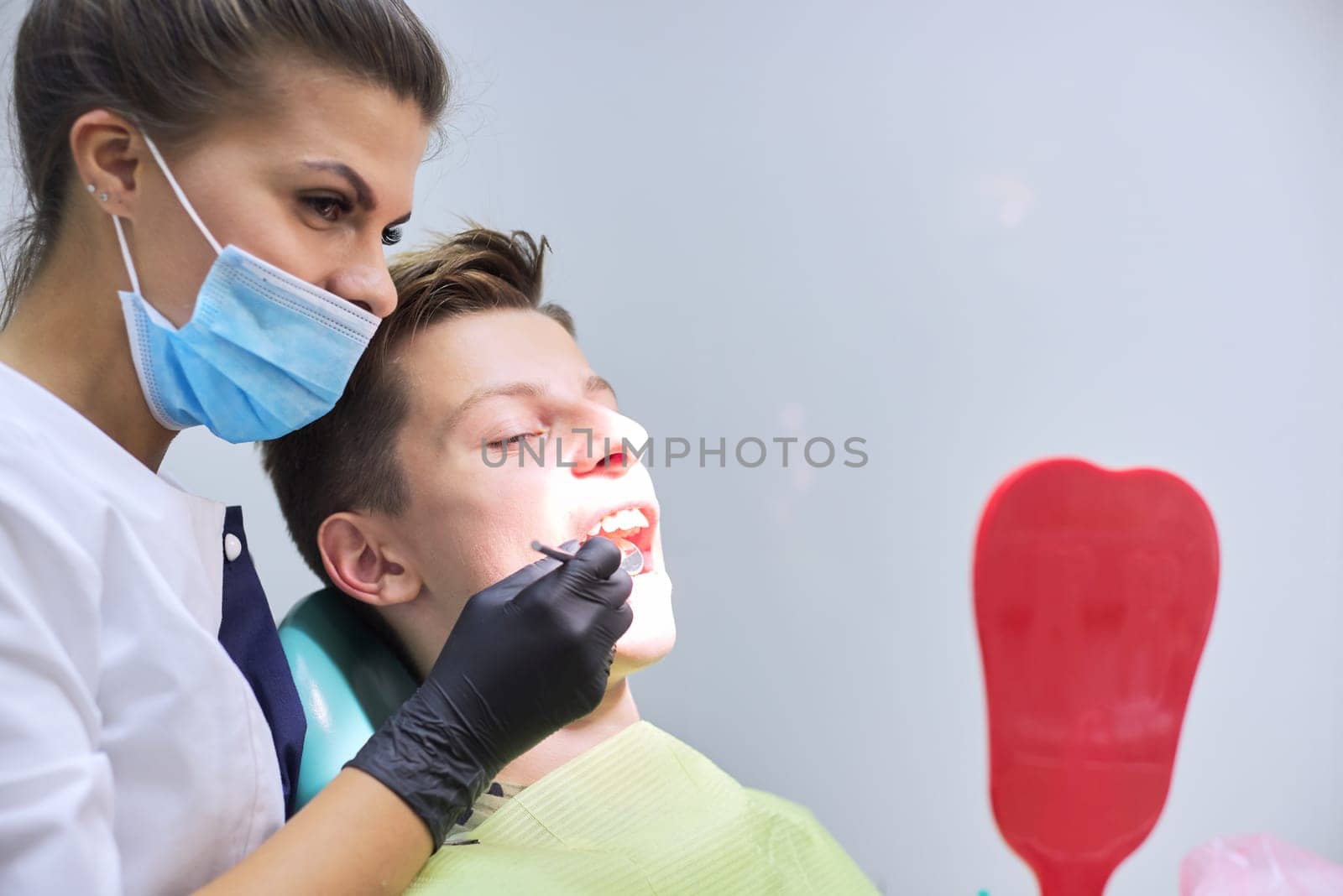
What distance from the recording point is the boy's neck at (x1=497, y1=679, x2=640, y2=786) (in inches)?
59.1

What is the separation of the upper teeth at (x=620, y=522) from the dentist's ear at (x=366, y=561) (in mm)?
262

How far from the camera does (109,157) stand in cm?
117

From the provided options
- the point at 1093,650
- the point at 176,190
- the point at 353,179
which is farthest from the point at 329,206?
the point at 1093,650

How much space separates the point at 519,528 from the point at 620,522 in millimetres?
144

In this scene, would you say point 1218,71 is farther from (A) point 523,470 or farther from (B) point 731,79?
(A) point 523,470

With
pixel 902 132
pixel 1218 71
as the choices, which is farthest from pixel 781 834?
pixel 1218 71

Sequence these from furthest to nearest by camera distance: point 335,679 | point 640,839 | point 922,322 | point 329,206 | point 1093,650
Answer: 1. point 922,322
2. point 1093,650
3. point 335,679
4. point 640,839
5. point 329,206

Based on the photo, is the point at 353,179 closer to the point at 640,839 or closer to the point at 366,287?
the point at 366,287

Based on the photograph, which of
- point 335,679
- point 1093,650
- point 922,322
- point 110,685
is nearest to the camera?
point 110,685

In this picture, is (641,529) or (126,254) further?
(641,529)

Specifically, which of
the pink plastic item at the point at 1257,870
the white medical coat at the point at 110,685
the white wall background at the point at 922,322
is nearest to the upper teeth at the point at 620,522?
the white wall background at the point at 922,322

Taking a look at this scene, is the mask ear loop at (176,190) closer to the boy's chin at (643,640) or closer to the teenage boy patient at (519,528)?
the teenage boy patient at (519,528)

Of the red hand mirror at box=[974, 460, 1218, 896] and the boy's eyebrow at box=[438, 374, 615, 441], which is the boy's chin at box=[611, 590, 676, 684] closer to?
the boy's eyebrow at box=[438, 374, 615, 441]

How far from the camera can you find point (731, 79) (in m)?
1.89
